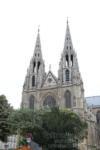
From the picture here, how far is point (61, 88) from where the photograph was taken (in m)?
53.4

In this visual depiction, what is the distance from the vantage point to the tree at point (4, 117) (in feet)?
123

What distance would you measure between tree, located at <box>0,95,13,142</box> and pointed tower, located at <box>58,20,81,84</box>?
16.9m

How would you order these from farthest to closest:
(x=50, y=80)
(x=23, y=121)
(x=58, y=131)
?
(x=50, y=80) → (x=23, y=121) → (x=58, y=131)

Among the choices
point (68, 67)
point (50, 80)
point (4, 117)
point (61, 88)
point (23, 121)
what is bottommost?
point (23, 121)

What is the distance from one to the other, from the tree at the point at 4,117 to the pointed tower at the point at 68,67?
16862mm

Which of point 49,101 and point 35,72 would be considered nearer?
point 49,101

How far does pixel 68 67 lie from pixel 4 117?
21640 mm

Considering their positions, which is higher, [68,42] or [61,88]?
[68,42]

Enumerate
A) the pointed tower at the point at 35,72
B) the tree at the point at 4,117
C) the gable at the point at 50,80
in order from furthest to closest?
1. the pointed tower at the point at 35,72
2. the gable at the point at 50,80
3. the tree at the point at 4,117

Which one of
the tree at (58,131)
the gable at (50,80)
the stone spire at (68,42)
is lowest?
the tree at (58,131)

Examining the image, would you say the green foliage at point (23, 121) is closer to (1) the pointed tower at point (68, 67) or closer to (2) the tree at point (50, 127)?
(2) the tree at point (50, 127)

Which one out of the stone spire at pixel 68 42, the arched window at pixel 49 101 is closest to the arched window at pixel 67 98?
the arched window at pixel 49 101

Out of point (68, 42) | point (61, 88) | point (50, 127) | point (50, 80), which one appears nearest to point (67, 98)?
point (61, 88)

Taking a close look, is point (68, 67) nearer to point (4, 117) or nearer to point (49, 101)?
point (49, 101)
